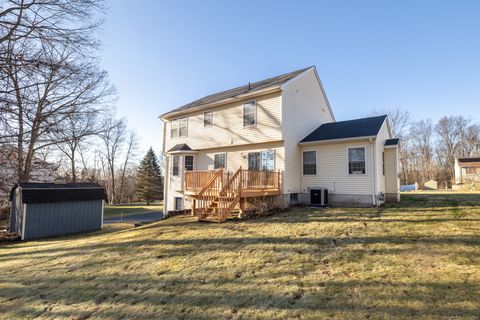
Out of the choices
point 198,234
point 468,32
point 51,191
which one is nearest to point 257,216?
point 198,234

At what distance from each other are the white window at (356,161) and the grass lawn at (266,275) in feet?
12.4

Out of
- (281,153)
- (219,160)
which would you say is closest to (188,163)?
(219,160)

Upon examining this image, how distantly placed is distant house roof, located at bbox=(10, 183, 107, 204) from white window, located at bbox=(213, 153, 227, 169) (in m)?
8.04

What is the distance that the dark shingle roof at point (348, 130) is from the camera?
38.8 feet

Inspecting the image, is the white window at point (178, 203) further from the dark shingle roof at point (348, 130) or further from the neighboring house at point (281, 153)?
the dark shingle roof at point (348, 130)

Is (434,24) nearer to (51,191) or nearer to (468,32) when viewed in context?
(468,32)

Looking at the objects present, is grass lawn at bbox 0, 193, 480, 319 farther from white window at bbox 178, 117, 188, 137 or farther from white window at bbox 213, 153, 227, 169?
white window at bbox 178, 117, 188, 137

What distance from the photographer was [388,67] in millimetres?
16484

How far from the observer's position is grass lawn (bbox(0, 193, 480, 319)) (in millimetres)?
3584

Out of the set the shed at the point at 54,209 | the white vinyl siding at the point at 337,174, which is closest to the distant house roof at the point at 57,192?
the shed at the point at 54,209

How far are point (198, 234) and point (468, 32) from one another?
51.4 feet

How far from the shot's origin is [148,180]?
3928 cm

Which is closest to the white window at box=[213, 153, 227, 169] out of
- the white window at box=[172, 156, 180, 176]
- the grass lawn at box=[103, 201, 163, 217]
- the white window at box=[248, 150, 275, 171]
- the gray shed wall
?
the white window at box=[248, 150, 275, 171]

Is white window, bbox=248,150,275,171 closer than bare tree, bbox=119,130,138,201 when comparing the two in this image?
Yes
